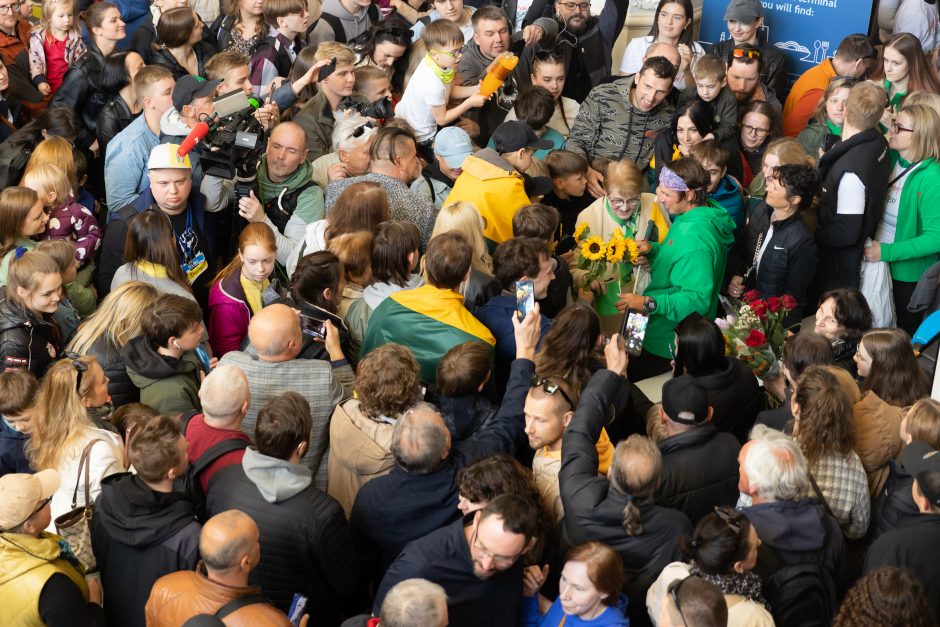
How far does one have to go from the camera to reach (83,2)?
26.4 feet

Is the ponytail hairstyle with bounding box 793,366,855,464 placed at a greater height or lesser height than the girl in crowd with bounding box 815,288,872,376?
greater

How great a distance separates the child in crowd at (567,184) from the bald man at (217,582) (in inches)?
129

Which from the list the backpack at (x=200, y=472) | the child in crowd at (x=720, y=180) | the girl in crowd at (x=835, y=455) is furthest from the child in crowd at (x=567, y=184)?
the backpack at (x=200, y=472)

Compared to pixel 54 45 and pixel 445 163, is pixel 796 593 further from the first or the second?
pixel 54 45

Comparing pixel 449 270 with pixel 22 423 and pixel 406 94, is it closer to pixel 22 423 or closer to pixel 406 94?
pixel 22 423

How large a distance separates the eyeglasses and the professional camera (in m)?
2.68

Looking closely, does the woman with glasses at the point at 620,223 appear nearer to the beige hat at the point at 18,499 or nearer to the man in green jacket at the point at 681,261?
the man in green jacket at the point at 681,261

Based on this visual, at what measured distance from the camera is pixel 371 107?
6.18m

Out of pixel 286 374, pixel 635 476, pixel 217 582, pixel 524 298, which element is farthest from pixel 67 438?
pixel 635 476

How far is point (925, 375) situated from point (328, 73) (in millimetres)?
3676

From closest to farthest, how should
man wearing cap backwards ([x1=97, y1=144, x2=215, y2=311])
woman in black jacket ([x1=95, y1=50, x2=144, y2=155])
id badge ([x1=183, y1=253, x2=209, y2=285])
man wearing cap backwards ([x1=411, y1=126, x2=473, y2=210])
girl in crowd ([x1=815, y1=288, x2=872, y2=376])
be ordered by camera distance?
girl in crowd ([x1=815, y1=288, x2=872, y2=376]), man wearing cap backwards ([x1=97, y1=144, x2=215, y2=311]), id badge ([x1=183, y1=253, x2=209, y2=285]), man wearing cap backwards ([x1=411, y1=126, x2=473, y2=210]), woman in black jacket ([x1=95, y1=50, x2=144, y2=155])

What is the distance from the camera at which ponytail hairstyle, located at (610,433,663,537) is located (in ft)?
11.1

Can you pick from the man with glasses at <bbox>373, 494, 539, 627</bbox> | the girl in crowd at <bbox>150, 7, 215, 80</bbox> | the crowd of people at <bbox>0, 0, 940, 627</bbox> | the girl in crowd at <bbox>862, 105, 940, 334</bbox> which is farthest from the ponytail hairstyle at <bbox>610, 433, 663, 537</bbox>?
the girl in crowd at <bbox>150, 7, 215, 80</bbox>

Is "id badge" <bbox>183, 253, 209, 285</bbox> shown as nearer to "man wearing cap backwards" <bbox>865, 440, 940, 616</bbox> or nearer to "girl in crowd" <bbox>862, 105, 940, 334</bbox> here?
"man wearing cap backwards" <bbox>865, 440, 940, 616</bbox>
